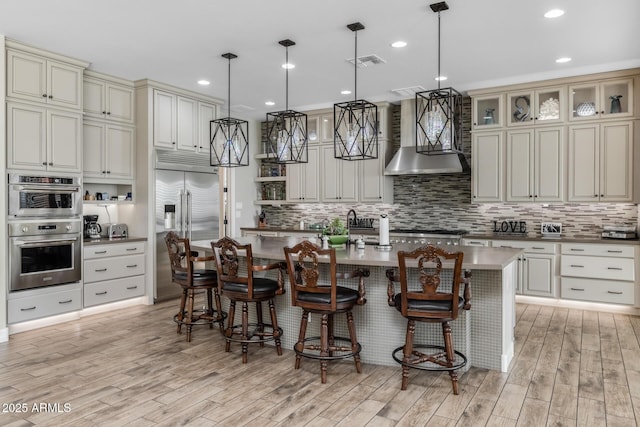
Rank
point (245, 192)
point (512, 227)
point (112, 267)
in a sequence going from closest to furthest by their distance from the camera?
point (112, 267) → point (512, 227) → point (245, 192)

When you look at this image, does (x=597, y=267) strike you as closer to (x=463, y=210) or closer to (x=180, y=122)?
(x=463, y=210)

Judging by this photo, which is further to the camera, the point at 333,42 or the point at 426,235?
the point at 426,235

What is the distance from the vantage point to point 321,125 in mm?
7426

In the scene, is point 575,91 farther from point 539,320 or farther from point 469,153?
point 539,320

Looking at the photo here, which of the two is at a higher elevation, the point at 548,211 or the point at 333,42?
the point at 333,42

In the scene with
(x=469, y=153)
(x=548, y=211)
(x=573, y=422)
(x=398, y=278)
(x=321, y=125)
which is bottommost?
(x=573, y=422)

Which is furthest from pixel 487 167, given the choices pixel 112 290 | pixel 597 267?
pixel 112 290

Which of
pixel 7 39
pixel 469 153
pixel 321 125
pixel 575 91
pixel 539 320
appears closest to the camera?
pixel 7 39

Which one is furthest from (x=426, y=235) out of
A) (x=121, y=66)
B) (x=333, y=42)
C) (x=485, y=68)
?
(x=121, y=66)

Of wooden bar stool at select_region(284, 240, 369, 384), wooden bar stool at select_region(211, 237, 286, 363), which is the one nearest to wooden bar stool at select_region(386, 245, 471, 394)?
wooden bar stool at select_region(284, 240, 369, 384)

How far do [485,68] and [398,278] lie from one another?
125 inches

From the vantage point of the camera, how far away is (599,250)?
524 cm

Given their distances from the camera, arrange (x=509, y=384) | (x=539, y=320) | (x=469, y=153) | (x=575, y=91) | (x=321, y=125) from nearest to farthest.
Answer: (x=509, y=384) < (x=539, y=320) < (x=575, y=91) < (x=469, y=153) < (x=321, y=125)

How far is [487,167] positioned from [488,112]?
748 millimetres
